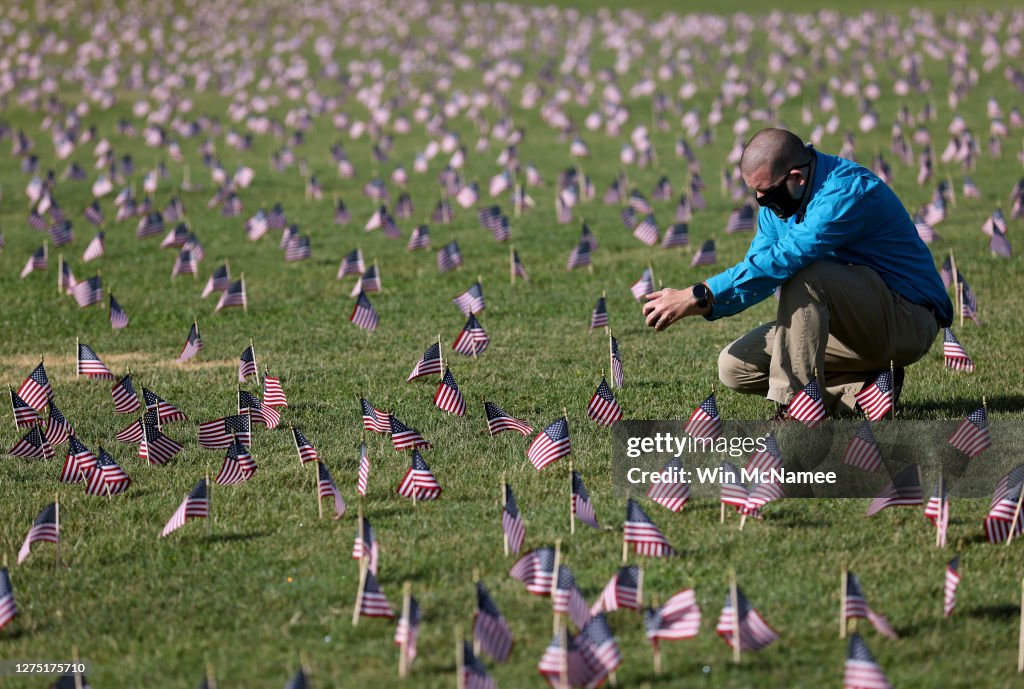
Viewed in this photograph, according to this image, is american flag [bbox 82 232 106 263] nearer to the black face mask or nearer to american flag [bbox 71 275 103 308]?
american flag [bbox 71 275 103 308]

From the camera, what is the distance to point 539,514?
→ 680cm

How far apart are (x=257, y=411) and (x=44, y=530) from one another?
7.53 feet

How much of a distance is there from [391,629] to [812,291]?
313 cm

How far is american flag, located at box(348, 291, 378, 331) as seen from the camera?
10805mm

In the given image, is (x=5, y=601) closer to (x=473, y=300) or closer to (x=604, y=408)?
(x=604, y=408)

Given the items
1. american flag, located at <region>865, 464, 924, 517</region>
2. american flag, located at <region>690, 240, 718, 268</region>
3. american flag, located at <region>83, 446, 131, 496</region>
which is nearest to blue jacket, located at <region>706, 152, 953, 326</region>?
american flag, located at <region>865, 464, 924, 517</region>

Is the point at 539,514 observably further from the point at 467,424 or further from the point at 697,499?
the point at 467,424

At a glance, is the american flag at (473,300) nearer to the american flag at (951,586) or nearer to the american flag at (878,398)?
the american flag at (878,398)

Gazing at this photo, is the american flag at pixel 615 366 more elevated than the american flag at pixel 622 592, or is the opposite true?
the american flag at pixel 615 366

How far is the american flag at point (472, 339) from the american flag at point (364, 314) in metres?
1.13

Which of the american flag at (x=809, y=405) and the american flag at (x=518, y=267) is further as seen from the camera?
the american flag at (x=518, y=267)

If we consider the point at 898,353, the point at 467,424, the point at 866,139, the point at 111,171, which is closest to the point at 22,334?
the point at 467,424

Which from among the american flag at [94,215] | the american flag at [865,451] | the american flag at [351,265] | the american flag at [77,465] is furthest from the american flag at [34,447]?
the american flag at [94,215]

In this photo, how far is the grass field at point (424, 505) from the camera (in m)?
5.36
